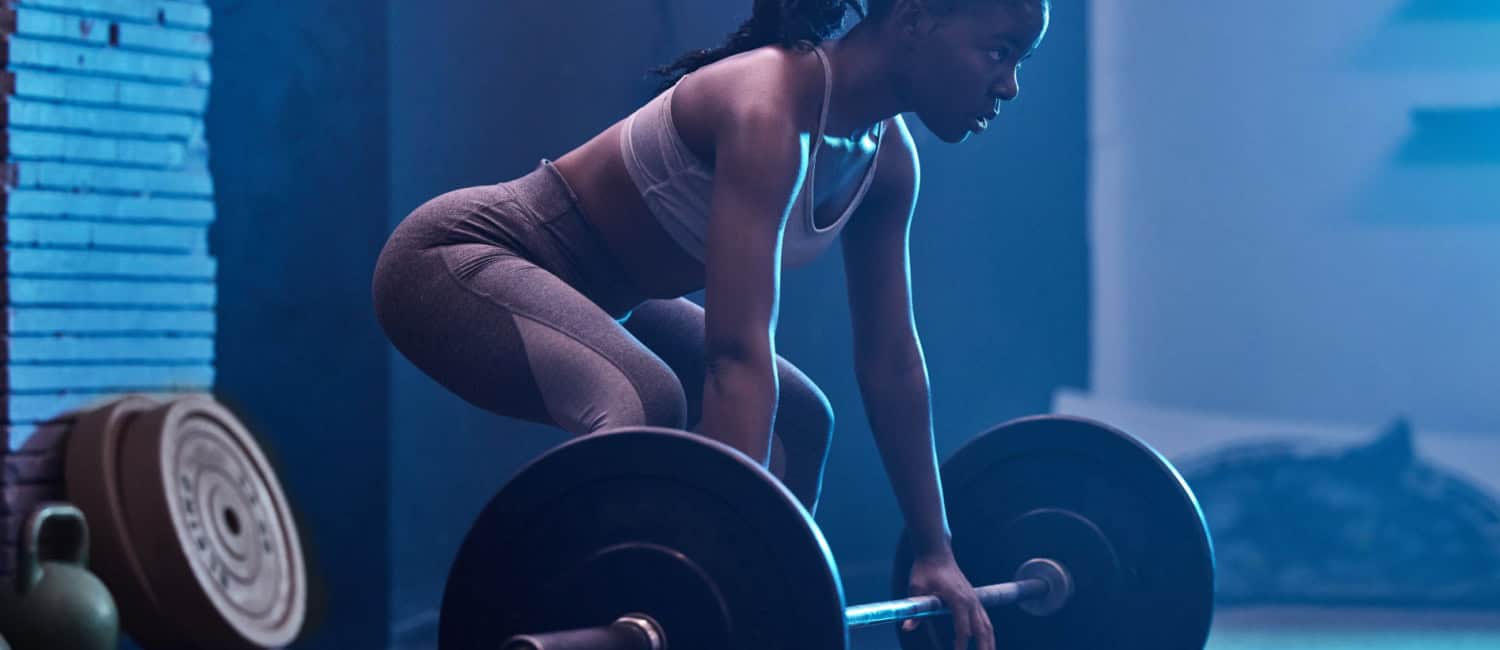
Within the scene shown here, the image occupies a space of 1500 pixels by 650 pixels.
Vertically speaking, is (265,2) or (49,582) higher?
(265,2)

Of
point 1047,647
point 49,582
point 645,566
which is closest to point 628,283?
point 645,566

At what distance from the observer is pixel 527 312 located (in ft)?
6.07

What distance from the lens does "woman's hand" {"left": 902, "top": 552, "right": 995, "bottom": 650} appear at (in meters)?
1.93

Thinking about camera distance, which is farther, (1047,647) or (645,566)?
(1047,647)

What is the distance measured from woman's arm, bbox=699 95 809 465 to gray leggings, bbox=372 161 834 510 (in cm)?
12

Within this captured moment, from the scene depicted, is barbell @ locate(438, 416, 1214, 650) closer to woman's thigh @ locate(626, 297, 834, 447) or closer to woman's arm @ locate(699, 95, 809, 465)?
woman's arm @ locate(699, 95, 809, 465)

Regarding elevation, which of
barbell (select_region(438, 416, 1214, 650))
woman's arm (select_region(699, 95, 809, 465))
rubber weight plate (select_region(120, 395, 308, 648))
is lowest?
rubber weight plate (select_region(120, 395, 308, 648))

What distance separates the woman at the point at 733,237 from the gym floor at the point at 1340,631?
1456mm

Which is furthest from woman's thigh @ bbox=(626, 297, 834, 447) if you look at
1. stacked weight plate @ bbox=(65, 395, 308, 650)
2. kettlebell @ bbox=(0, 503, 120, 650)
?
stacked weight plate @ bbox=(65, 395, 308, 650)

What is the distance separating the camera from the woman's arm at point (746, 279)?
1.71m

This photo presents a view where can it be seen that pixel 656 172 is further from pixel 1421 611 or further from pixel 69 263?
pixel 1421 611

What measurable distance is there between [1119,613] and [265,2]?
2.41 meters

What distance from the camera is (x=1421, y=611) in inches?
152

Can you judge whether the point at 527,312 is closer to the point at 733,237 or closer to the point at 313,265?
the point at 733,237
